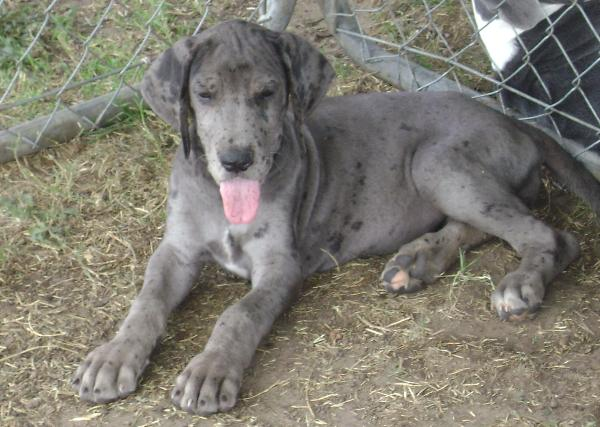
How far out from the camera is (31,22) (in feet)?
22.9

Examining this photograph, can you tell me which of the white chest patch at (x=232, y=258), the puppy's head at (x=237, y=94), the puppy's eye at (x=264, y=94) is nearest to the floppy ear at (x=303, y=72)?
the puppy's head at (x=237, y=94)

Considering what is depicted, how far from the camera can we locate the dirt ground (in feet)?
13.2

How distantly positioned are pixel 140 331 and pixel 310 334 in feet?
2.33

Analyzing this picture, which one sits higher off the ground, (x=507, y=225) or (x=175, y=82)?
(x=175, y=82)

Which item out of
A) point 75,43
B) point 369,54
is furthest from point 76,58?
point 369,54

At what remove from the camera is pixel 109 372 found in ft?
13.4

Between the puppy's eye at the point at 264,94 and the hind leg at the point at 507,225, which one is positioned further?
the hind leg at the point at 507,225

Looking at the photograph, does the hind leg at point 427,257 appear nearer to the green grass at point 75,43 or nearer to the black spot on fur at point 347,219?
the black spot on fur at point 347,219

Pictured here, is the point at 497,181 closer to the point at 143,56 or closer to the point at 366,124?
the point at 366,124

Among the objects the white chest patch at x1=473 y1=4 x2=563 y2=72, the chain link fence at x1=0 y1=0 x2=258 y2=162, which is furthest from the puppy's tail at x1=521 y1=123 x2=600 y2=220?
the chain link fence at x1=0 y1=0 x2=258 y2=162

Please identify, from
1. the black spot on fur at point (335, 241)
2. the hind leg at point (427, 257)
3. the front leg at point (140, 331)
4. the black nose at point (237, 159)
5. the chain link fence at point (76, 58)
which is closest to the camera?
the front leg at point (140, 331)

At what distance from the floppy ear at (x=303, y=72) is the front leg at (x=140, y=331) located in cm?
83

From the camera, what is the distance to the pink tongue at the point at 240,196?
4.43 m

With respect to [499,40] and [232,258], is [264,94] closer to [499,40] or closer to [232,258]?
[232,258]
